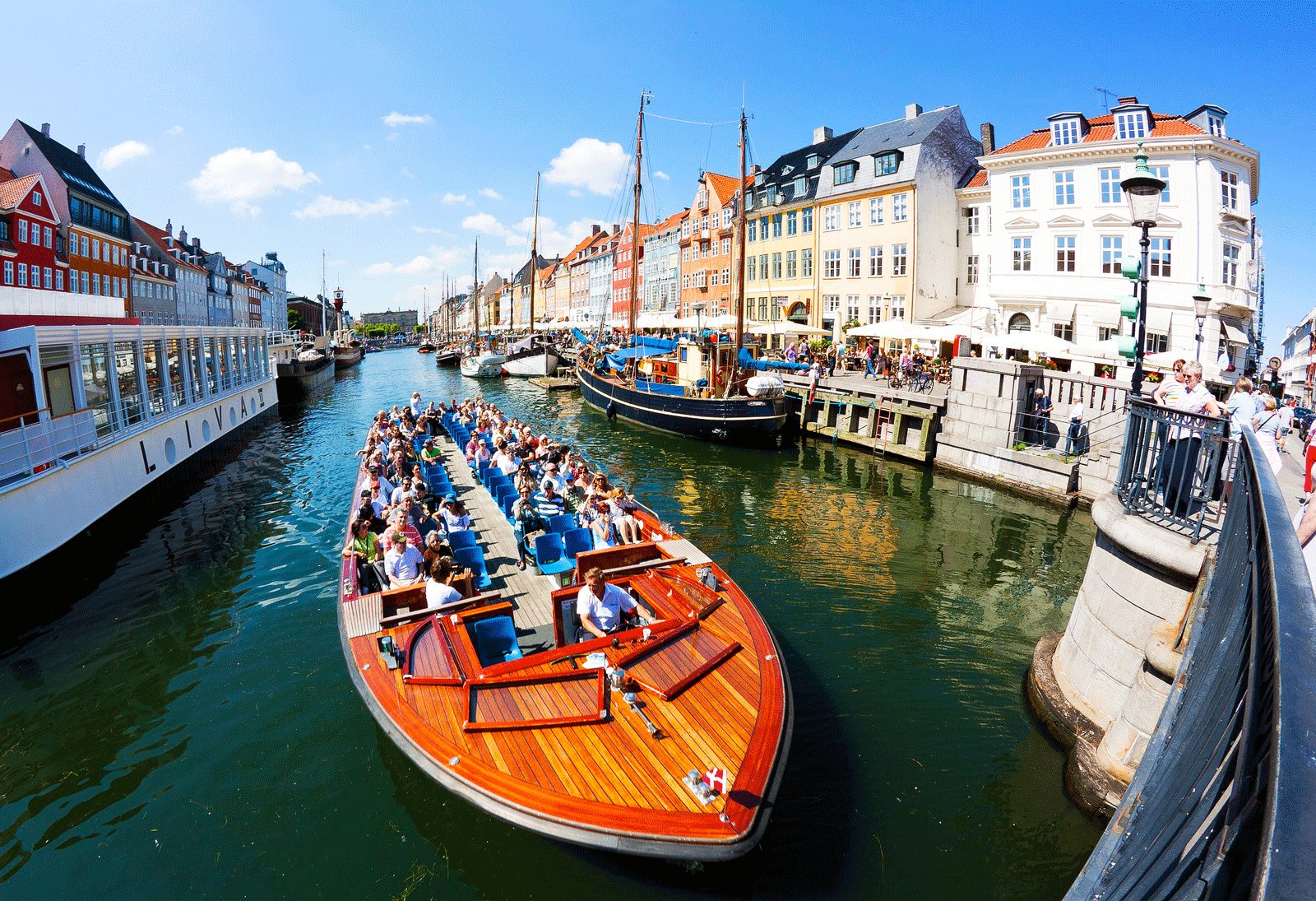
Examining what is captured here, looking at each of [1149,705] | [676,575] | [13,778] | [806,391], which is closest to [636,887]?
[676,575]

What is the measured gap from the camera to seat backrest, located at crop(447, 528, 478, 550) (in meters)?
11.1

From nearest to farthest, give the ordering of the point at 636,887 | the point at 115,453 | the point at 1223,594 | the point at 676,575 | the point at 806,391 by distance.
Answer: the point at 1223,594, the point at 636,887, the point at 676,575, the point at 115,453, the point at 806,391

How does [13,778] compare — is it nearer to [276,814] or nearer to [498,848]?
[276,814]

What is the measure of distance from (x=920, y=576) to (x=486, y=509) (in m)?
9.35

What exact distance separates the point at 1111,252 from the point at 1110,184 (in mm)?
2931

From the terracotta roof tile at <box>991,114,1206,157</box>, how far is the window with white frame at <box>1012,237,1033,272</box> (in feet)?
13.8

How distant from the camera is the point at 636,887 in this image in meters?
5.97

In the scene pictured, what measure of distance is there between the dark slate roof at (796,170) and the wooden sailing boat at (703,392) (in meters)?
15.0

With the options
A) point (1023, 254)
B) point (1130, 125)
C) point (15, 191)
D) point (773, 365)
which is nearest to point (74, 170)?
point (15, 191)

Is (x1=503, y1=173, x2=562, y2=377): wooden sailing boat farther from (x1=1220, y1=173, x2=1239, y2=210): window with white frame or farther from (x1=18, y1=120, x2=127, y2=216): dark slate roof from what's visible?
(x1=1220, y1=173, x2=1239, y2=210): window with white frame

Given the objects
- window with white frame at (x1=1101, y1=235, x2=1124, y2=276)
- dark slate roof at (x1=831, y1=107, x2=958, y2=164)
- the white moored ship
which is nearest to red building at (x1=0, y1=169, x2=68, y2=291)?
the white moored ship

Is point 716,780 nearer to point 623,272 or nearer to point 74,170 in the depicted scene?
point 74,170

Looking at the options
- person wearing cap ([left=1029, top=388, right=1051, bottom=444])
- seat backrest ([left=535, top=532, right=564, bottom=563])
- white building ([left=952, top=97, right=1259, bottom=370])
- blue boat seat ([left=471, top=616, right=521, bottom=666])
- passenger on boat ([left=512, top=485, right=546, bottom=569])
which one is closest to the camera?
blue boat seat ([left=471, top=616, right=521, bottom=666])

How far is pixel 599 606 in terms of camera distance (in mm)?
8086
